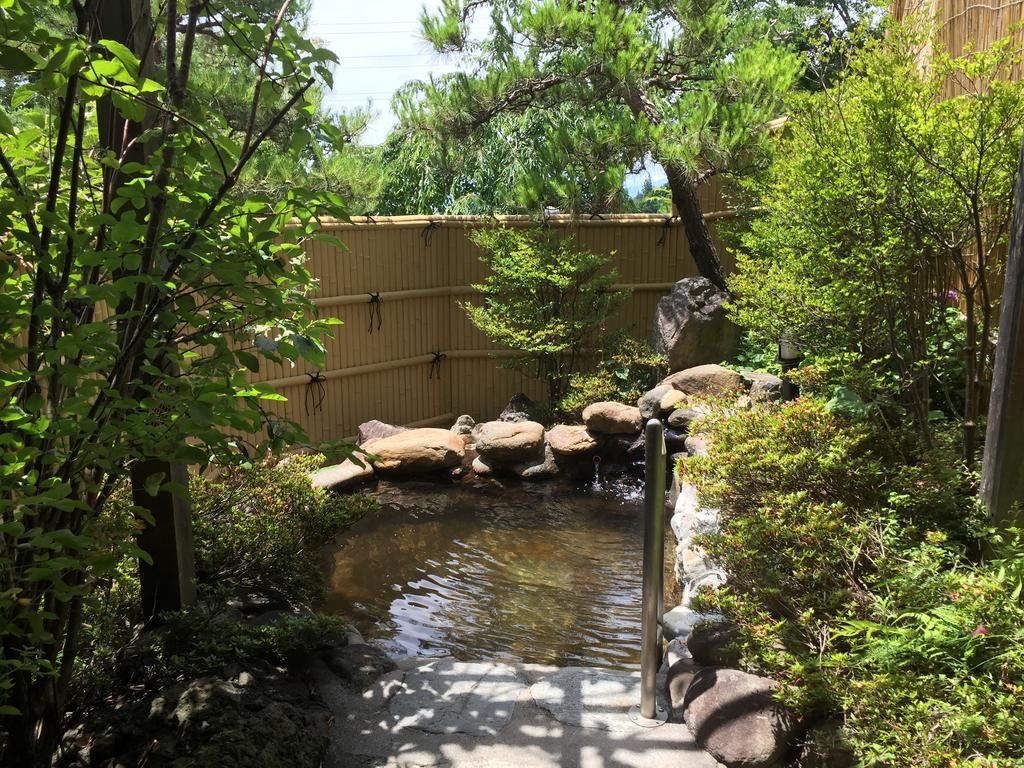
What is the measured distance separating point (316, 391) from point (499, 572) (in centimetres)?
318

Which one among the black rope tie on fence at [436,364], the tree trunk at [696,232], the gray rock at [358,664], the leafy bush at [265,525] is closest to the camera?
the gray rock at [358,664]

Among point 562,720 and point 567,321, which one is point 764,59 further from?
point 562,720

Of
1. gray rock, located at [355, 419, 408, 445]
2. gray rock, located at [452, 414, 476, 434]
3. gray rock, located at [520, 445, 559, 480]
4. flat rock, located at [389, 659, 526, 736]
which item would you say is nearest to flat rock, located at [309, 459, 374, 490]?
gray rock, located at [355, 419, 408, 445]

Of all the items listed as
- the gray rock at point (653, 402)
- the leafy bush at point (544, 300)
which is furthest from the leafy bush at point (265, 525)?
the leafy bush at point (544, 300)

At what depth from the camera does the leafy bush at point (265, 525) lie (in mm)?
3920

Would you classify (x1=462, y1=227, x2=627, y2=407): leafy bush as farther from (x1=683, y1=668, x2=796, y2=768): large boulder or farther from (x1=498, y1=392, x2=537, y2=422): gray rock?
(x1=683, y1=668, x2=796, y2=768): large boulder

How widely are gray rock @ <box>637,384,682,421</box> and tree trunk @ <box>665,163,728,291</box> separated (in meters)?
1.80

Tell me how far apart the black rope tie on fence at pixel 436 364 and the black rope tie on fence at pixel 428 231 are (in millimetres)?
1163

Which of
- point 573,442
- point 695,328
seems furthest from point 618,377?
point 573,442

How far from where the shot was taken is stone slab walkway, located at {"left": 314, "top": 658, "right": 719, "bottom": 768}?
2840 millimetres

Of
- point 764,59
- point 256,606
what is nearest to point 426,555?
point 256,606

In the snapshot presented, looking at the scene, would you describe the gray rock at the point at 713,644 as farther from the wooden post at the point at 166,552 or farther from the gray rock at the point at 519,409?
the gray rock at the point at 519,409

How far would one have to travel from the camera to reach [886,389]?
4.47 metres

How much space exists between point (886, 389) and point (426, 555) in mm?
3051
